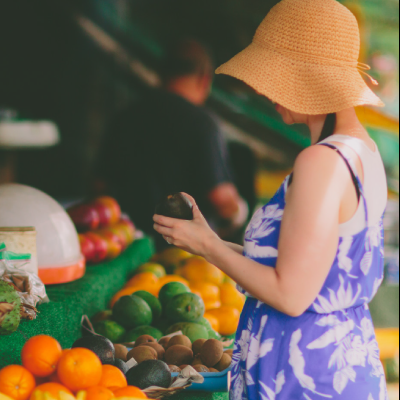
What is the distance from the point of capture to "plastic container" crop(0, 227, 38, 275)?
1717 mm

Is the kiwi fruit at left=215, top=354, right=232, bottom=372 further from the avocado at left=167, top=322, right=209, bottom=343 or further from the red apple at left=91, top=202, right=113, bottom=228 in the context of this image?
the red apple at left=91, top=202, right=113, bottom=228

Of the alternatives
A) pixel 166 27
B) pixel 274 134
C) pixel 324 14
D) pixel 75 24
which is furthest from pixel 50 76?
pixel 324 14

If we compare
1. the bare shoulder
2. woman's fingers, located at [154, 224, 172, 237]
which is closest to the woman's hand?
woman's fingers, located at [154, 224, 172, 237]

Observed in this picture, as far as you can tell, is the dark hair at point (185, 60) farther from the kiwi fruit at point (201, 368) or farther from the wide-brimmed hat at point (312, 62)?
the kiwi fruit at point (201, 368)

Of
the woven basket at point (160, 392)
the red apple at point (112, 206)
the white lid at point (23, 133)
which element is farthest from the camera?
the white lid at point (23, 133)

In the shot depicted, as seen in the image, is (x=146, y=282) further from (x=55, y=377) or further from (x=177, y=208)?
(x=55, y=377)

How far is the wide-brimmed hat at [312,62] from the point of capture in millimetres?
1304

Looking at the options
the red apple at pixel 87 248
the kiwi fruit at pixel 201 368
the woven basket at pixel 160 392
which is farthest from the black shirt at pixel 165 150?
the woven basket at pixel 160 392

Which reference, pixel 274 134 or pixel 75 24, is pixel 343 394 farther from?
pixel 274 134

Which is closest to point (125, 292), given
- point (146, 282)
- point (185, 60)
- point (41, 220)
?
point (146, 282)

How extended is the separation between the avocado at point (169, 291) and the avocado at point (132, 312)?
18 cm

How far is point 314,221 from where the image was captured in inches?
44.9

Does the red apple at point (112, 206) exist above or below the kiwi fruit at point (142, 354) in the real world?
below

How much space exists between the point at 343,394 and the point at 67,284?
1.26 meters
